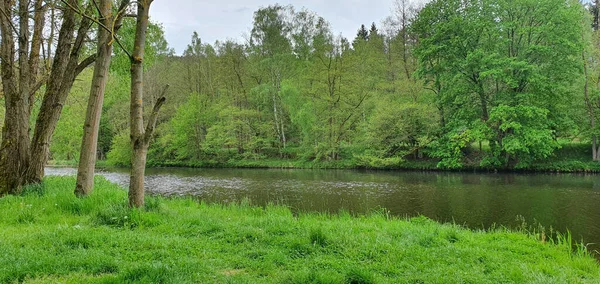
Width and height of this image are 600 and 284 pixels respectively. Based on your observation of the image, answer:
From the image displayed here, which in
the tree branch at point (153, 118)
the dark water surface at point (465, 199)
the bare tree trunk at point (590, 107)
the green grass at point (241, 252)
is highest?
the bare tree trunk at point (590, 107)

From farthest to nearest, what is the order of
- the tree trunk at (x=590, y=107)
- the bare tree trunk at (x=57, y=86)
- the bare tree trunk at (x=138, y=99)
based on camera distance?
1. the tree trunk at (x=590, y=107)
2. the bare tree trunk at (x=57, y=86)
3. the bare tree trunk at (x=138, y=99)

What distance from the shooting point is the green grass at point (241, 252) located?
3.69 metres

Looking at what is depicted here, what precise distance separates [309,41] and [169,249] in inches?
1374

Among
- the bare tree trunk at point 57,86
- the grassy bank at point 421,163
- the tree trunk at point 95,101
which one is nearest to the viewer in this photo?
the tree trunk at point 95,101

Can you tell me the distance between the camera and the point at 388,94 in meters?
31.7

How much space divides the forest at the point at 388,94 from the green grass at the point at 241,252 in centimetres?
719

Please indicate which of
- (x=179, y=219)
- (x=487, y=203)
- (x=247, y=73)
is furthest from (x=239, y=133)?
(x=179, y=219)

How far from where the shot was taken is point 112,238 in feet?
15.5

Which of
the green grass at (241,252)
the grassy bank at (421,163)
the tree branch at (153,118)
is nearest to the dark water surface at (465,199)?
the green grass at (241,252)

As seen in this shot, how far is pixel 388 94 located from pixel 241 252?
29.0m

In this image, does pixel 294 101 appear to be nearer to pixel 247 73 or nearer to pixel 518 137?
pixel 247 73

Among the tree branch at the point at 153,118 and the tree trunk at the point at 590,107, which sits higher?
the tree trunk at the point at 590,107

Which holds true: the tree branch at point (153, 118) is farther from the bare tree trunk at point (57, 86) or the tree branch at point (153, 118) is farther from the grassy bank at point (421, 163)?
the grassy bank at point (421, 163)

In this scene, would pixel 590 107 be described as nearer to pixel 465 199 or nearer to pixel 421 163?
pixel 421 163
